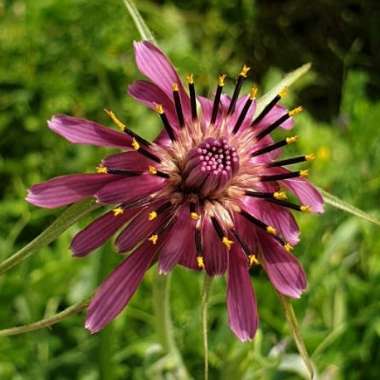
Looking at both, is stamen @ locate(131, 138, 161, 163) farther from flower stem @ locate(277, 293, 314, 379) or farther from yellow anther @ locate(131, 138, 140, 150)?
flower stem @ locate(277, 293, 314, 379)

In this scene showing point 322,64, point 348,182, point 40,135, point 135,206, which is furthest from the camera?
point 322,64

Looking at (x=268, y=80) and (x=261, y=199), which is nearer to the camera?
(x=261, y=199)

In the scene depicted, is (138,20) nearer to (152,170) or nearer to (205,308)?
(152,170)

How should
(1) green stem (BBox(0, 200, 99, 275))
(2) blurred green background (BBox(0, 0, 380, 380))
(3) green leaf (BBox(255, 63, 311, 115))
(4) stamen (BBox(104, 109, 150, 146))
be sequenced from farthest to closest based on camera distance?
(2) blurred green background (BBox(0, 0, 380, 380)), (3) green leaf (BBox(255, 63, 311, 115)), (4) stamen (BBox(104, 109, 150, 146)), (1) green stem (BBox(0, 200, 99, 275))

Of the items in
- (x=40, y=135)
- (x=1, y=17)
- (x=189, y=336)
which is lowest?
(x=189, y=336)

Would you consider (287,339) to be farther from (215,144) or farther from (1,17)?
(1,17)

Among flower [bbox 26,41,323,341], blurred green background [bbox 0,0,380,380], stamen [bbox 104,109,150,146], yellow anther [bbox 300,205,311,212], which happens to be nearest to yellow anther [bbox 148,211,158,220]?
flower [bbox 26,41,323,341]

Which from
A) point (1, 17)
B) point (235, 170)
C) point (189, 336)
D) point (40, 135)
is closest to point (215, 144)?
point (235, 170)

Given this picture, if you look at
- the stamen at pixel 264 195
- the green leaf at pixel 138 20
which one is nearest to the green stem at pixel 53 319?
the stamen at pixel 264 195
